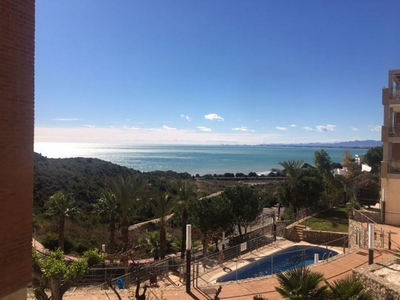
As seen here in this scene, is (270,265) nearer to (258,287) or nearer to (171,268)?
(171,268)

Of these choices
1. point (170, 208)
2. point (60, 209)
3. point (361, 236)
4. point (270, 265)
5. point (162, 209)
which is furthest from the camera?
point (60, 209)

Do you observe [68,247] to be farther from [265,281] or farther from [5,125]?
[5,125]

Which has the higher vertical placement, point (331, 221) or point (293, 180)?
point (293, 180)

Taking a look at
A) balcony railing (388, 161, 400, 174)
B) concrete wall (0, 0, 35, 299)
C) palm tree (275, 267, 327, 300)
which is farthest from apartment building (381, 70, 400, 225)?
concrete wall (0, 0, 35, 299)

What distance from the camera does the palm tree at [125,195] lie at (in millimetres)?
22047

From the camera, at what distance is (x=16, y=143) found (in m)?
4.84

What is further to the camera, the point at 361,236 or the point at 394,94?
the point at 394,94

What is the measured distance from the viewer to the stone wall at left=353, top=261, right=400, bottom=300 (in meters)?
9.67

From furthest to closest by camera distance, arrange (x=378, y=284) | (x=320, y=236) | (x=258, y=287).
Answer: (x=320, y=236) < (x=258, y=287) < (x=378, y=284)

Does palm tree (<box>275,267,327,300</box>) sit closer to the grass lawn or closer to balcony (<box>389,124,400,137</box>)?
balcony (<box>389,124,400,137</box>)

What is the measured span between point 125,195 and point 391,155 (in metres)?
17.2

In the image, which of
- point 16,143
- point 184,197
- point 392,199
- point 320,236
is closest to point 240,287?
point 16,143

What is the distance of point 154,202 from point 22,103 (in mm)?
18397

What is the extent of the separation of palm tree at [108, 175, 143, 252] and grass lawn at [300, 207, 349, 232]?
41.6 feet
